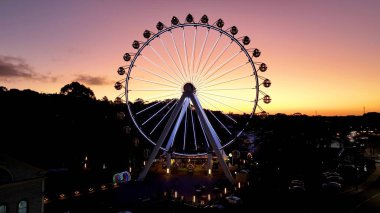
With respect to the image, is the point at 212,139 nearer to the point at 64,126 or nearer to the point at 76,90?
the point at 64,126

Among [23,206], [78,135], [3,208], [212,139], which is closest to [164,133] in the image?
[212,139]

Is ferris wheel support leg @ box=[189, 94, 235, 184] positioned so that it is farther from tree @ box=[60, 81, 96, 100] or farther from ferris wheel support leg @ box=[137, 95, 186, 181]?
tree @ box=[60, 81, 96, 100]

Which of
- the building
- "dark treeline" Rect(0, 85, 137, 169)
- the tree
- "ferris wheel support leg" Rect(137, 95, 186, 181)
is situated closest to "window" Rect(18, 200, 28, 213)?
the building

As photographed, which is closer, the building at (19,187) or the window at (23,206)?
the building at (19,187)

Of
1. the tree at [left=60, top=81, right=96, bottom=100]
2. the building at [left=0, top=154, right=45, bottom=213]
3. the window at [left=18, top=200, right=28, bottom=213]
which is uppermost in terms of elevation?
the tree at [left=60, top=81, right=96, bottom=100]

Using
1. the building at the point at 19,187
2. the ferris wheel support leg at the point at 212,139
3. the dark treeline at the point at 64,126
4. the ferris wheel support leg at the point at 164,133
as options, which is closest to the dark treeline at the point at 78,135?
the dark treeline at the point at 64,126

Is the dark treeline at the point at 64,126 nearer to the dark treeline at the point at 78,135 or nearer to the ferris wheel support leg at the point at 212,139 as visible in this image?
the dark treeline at the point at 78,135

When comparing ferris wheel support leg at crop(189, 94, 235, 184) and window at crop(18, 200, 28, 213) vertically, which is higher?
ferris wheel support leg at crop(189, 94, 235, 184)

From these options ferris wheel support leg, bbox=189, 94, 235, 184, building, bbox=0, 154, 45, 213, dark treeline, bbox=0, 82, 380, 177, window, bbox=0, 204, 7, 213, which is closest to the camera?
window, bbox=0, 204, 7, 213

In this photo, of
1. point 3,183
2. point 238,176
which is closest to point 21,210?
point 3,183

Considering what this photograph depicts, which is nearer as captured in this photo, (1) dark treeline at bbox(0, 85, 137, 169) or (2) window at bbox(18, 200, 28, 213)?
(2) window at bbox(18, 200, 28, 213)
